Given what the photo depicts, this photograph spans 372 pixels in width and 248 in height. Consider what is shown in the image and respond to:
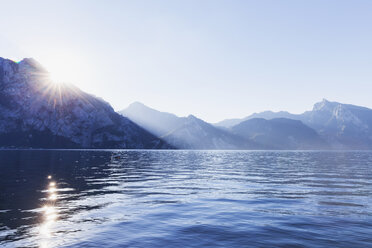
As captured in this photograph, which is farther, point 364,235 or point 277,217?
point 277,217

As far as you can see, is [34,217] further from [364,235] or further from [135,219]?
[364,235]

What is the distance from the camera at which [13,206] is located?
70.3 ft

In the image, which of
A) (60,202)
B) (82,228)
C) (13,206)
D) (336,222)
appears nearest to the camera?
(82,228)

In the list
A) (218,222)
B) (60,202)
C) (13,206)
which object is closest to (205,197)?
(218,222)

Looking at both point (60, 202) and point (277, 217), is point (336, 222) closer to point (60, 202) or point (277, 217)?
point (277, 217)

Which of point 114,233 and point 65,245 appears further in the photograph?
point 114,233

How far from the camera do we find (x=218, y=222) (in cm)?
1712

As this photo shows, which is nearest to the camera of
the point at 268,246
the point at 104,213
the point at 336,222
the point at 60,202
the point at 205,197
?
the point at 268,246

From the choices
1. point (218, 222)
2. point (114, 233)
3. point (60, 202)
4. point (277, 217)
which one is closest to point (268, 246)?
point (218, 222)

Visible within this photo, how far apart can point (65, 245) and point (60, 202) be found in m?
12.3

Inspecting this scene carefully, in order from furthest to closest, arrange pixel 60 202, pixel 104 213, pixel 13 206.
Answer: pixel 60 202 < pixel 13 206 < pixel 104 213

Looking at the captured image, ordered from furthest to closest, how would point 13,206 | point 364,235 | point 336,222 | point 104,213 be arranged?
point 13,206 < point 104,213 < point 336,222 < point 364,235

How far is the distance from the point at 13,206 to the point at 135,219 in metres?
12.0

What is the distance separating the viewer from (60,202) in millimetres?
23516
